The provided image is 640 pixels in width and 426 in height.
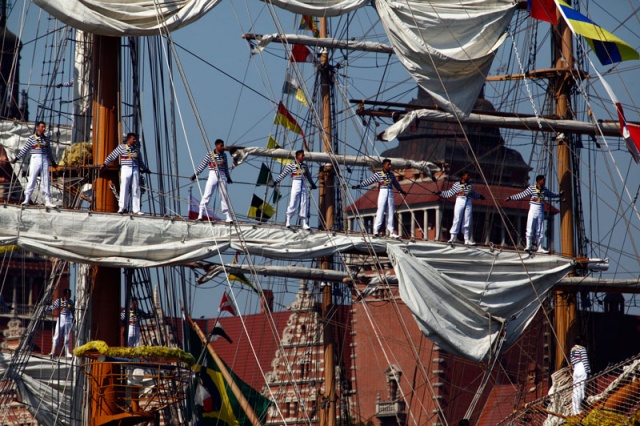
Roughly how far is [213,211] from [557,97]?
53.4ft

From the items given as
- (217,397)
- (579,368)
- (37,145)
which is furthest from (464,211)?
(37,145)

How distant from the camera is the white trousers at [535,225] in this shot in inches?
1615

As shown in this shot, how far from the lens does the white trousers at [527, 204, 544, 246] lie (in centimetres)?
4103

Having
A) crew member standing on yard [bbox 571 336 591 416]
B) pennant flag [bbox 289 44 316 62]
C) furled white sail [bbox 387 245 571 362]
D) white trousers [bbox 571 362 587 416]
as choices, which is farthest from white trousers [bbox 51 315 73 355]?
white trousers [bbox 571 362 587 416]

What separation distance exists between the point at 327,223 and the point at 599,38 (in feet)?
62.9

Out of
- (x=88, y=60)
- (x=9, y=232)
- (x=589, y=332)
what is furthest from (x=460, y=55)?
(x=589, y=332)

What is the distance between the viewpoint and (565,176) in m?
48.8

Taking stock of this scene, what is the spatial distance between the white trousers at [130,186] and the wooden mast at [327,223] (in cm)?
2064

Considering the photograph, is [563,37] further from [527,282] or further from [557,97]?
[527,282]

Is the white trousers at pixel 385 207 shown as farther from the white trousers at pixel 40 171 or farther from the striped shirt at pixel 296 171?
the white trousers at pixel 40 171

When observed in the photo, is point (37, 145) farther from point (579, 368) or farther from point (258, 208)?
point (258, 208)

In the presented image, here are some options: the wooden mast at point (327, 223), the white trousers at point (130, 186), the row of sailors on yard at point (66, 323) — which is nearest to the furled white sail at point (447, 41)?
the white trousers at point (130, 186)

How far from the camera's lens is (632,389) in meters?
31.7

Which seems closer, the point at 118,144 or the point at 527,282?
the point at 118,144
